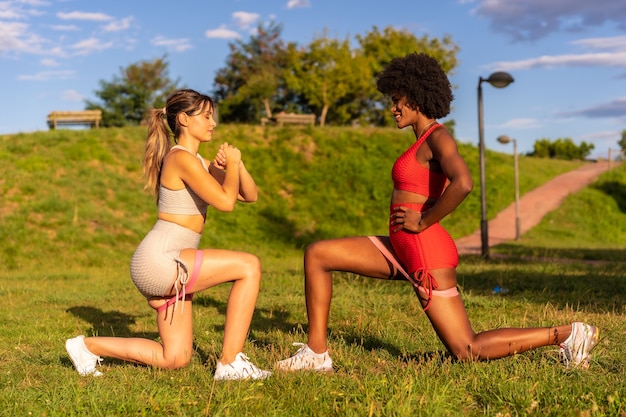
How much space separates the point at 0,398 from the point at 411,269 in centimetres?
266

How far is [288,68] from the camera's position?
4512 cm

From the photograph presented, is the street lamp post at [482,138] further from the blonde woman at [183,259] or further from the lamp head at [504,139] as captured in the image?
the blonde woman at [183,259]

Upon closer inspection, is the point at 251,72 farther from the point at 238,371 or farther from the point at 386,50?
the point at 238,371

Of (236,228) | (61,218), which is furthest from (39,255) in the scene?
(236,228)

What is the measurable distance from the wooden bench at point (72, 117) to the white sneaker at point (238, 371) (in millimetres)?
27135

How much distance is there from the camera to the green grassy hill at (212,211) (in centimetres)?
1836

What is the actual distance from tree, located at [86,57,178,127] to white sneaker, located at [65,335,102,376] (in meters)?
35.7

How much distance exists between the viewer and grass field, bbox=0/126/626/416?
12.7 ft

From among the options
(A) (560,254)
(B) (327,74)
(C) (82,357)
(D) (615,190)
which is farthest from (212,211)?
(B) (327,74)

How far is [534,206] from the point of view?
29.6 meters

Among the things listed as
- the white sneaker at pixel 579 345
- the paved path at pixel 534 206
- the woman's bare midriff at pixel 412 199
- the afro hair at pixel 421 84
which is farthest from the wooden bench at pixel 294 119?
the white sneaker at pixel 579 345

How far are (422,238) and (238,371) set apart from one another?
4.83 ft

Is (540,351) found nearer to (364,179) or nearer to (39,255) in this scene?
(39,255)

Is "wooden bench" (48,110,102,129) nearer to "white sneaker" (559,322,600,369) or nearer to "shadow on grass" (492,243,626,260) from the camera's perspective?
"shadow on grass" (492,243,626,260)
